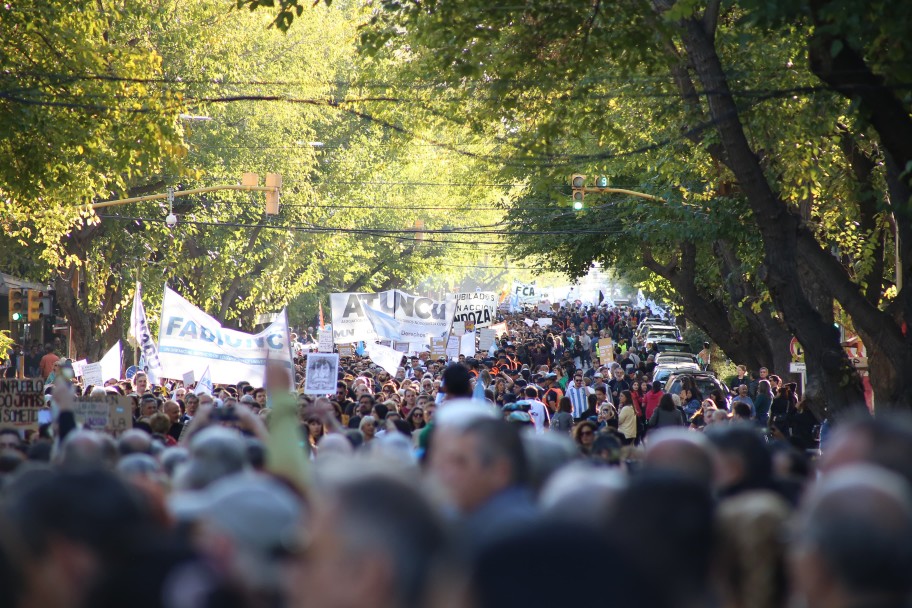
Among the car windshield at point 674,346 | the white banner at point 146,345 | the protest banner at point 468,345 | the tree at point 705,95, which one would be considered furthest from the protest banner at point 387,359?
the car windshield at point 674,346

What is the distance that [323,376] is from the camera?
17.7 metres

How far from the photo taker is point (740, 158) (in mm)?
13664

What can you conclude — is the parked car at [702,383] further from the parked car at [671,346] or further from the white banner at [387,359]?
the parked car at [671,346]

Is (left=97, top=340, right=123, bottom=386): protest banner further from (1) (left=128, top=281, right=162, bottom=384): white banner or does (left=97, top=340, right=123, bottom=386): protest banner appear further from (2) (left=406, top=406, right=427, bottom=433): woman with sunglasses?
(2) (left=406, top=406, right=427, bottom=433): woman with sunglasses

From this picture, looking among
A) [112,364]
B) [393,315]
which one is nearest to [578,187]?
[393,315]

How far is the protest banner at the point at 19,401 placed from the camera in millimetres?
13500

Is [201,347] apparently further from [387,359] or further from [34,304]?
[34,304]

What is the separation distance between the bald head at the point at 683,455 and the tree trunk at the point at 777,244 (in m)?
8.82

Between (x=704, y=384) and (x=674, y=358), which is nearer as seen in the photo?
(x=704, y=384)

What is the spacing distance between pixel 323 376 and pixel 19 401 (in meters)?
4.97

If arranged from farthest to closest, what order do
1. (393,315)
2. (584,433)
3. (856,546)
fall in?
(393,315) < (584,433) < (856,546)

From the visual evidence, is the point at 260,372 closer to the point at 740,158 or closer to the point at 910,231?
the point at 740,158

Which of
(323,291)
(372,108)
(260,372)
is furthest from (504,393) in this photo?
(323,291)

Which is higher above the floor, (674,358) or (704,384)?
(674,358)
